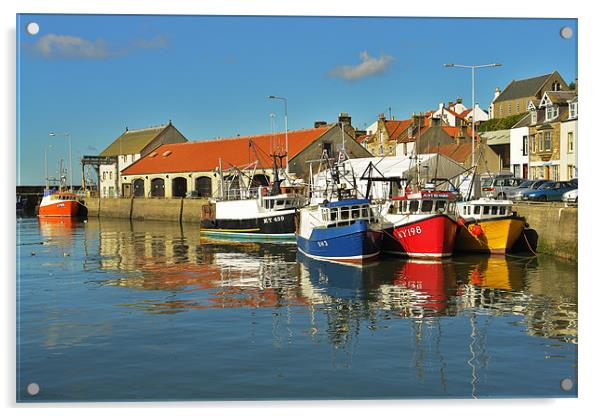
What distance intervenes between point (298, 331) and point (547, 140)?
33.7 metres

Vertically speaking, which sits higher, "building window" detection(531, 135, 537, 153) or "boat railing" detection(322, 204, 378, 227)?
"building window" detection(531, 135, 537, 153)

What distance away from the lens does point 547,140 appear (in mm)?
44844

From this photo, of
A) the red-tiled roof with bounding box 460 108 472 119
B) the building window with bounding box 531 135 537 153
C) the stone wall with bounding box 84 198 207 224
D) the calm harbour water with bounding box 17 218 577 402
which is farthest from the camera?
the red-tiled roof with bounding box 460 108 472 119

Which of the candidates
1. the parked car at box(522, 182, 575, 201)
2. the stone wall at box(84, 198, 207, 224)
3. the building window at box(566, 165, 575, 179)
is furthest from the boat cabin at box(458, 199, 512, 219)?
the stone wall at box(84, 198, 207, 224)

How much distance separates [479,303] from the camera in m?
18.8

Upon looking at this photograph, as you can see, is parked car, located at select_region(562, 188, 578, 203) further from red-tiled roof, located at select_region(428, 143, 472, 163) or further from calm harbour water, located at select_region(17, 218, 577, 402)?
red-tiled roof, located at select_region(428, 143, 472, 163)

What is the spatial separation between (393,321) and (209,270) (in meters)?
12.3

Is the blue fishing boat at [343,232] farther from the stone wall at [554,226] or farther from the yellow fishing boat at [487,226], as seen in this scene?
the stone wall at [554,226]

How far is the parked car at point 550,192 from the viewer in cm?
3578

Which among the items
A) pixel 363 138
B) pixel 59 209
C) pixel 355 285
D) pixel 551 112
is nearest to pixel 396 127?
pixel 363 138

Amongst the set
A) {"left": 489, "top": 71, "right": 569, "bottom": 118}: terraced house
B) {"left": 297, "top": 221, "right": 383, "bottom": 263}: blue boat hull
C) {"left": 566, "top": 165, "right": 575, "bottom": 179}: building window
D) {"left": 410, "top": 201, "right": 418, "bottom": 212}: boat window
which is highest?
{"left": 489, "top": 71, "right": 569, "bottom": 118}: terraced house

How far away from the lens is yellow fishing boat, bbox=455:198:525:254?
98.9ft

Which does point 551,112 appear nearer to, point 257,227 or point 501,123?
point 257,227

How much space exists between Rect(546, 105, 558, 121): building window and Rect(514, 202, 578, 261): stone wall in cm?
1615
